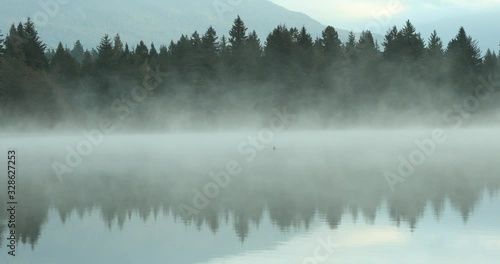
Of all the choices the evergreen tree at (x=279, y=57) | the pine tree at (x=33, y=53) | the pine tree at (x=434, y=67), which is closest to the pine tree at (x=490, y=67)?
the pine tree at (x=434, y=67)

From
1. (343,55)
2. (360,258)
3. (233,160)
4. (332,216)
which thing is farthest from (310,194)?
(343,55)

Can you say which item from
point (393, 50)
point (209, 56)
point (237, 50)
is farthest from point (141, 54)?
point (393, 50)

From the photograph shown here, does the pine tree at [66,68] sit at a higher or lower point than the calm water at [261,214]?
higher

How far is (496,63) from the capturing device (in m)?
112

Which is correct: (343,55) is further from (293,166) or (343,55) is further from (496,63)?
(293,166)

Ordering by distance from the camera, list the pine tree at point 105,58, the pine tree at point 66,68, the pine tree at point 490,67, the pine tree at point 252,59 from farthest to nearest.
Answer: the pine tree at point 252,59, the pine tree at point 490,67, the pine tree at point 105,58, the pine tree at point 66,68

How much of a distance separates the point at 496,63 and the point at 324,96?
23164 mm

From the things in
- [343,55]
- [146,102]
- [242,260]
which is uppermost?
[343,55]

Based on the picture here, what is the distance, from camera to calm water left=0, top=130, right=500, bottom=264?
19.2 metres

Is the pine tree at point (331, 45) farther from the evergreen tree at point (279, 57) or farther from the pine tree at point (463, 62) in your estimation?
the pine tree at point (463, 62)

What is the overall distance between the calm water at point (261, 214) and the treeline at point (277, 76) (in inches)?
2574

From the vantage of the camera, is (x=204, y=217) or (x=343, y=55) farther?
(x=343, y=55)

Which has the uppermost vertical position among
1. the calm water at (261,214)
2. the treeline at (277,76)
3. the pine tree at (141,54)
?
the pine tree at (141,54)

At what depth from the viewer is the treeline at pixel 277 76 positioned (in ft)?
357
